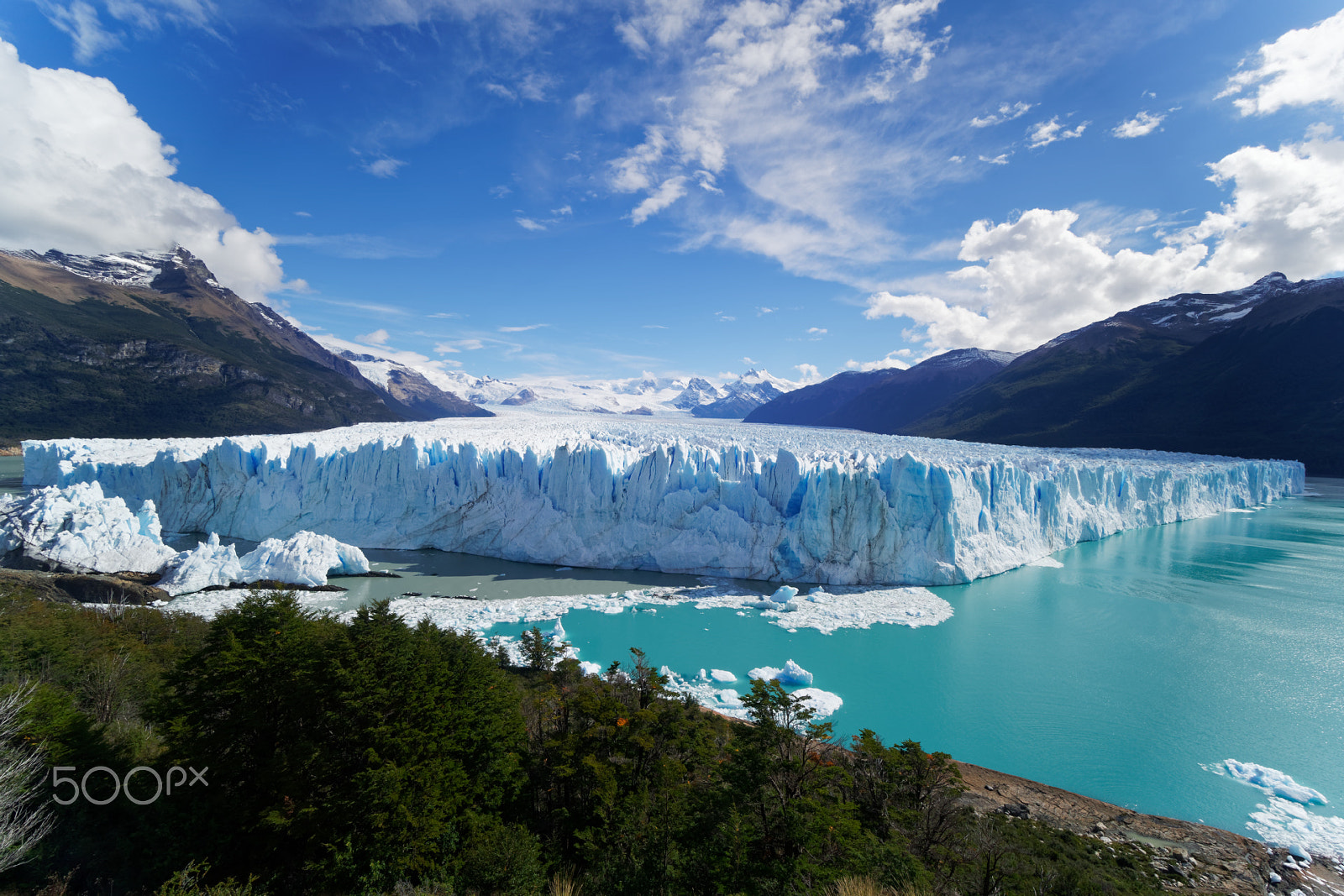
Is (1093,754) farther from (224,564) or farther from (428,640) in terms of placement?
(224,564)

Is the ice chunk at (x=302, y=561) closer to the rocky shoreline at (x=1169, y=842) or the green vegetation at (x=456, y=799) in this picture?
the green vegetation at (x=456, y=799)

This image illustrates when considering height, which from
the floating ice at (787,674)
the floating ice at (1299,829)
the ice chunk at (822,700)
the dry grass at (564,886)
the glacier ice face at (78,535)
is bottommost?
the floating ice at (1299,829)

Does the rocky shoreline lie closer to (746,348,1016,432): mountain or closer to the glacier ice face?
the glacier ice face

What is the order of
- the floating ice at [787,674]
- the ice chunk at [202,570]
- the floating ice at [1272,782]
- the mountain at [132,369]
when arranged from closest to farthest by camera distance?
1. the floating ice at [1272,782]
2. the floating ice at [787,674]
3. the ice chunk at [202,570]
4. the mountain at [132,369]

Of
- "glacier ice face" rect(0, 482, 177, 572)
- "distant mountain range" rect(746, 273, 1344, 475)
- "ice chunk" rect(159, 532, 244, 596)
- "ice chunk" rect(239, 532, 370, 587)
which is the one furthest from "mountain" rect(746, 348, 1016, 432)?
"glacier ice face" rect(0, 482, 177, 572)

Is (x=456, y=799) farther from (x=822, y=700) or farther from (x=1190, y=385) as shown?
(x=1190, y=385)

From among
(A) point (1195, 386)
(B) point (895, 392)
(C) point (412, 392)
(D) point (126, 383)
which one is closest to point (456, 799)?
(D) point (126, 383)

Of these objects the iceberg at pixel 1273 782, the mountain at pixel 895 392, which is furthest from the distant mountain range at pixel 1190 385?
the iceberg at pixel 1273 782
